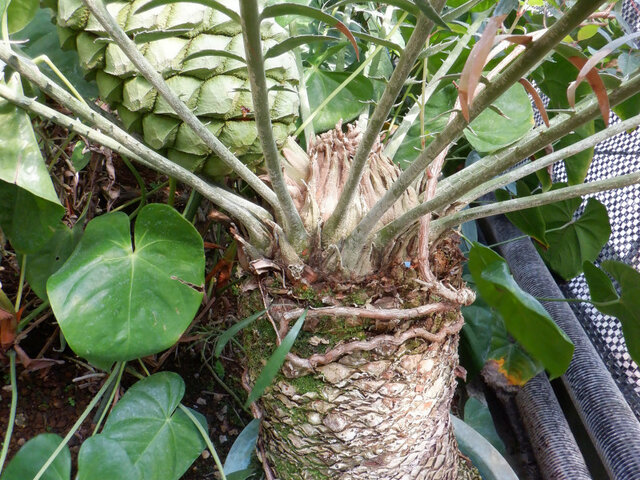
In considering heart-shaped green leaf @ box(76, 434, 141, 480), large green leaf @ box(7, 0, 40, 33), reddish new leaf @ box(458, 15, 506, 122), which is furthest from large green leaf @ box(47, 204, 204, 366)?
reddish new leaf @ box(458, 15, 506, 122)

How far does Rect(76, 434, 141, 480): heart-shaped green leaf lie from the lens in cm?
47

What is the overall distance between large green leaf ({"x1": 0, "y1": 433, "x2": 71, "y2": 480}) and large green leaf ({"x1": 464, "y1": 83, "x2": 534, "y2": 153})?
0.61 meters

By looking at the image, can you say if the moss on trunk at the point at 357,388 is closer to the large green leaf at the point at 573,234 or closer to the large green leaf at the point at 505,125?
the large green leaf at the point at 505,125

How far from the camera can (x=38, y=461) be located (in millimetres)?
516

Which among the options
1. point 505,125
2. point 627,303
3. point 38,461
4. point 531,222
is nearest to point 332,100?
point 505,125

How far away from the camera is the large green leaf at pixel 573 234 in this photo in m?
0.81

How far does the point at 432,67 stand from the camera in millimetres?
697

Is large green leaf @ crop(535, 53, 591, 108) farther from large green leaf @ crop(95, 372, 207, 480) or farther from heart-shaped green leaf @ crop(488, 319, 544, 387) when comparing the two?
large green leaf @ crop(95, 372, 207, 480)

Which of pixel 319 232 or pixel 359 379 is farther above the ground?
pixel 319 232

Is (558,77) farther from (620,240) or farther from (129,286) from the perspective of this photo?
(129,286)

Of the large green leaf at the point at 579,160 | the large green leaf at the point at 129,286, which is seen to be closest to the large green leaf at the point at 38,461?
the large green leaf at the point at 129,286

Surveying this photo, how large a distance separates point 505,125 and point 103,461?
0.60 m

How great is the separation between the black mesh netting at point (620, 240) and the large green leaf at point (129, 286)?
29.0 inches

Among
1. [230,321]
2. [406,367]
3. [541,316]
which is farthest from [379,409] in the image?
[230,321]
